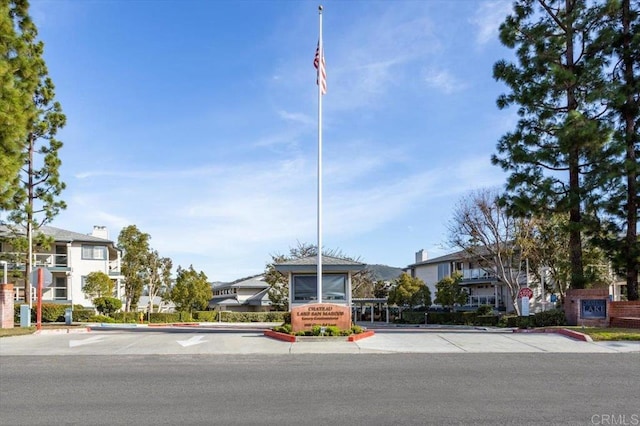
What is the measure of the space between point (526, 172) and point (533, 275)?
25.5 metres

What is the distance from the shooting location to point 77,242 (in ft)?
162

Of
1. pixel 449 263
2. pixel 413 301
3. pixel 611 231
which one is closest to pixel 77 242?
pixel 413 301

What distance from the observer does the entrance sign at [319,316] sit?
17406 millimetres

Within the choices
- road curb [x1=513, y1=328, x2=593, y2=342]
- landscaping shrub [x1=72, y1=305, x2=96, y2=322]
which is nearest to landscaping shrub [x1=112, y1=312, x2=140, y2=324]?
landscaping shrub [x1=72, y1=305, x2=96, y2=322]

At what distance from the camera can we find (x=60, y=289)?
49.0m

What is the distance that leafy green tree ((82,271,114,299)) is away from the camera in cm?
4481

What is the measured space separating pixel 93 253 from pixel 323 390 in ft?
150

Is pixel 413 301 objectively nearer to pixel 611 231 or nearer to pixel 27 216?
pixel 611 231

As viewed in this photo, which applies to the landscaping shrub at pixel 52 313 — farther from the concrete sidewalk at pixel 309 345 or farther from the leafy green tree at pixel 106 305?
the concrete sidewalk at pixel 309 345

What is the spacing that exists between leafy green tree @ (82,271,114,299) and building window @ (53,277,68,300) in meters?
4.24

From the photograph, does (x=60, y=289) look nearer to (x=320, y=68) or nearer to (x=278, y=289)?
(x=278, y=289)

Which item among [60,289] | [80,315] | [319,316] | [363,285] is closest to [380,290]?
[363,285]

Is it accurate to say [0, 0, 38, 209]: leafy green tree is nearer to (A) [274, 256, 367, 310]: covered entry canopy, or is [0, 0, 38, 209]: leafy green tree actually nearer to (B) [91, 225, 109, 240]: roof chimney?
(A) [274, 256, 367, 310]: covered entry canopy

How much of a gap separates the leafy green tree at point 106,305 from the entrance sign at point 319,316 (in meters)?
30.2
